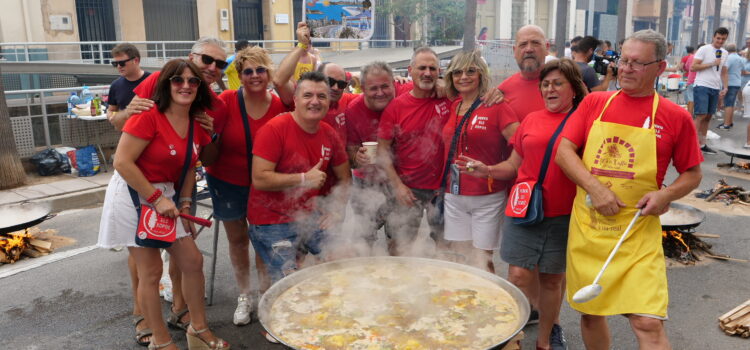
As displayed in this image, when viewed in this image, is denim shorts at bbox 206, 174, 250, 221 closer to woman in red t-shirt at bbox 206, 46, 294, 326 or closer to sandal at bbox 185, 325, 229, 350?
woman in red t-shirt at bbox 206, 46, 294, 326

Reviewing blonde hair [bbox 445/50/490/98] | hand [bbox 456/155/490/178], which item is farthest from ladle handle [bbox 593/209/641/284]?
blonde hair [bbox 445/50/490/98]

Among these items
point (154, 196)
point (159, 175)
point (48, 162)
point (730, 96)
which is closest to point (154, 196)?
point (154, 196)

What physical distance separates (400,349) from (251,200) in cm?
161

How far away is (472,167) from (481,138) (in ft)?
1.03

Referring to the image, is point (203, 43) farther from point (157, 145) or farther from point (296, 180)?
point (296, 180)

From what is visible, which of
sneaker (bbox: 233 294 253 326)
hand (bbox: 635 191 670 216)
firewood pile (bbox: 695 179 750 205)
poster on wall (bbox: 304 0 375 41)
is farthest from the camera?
firewood pile (bbox: 695 179 750 205)

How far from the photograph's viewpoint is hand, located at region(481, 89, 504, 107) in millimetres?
3725

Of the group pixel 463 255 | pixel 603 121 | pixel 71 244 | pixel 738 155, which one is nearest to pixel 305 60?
pixel 463 255

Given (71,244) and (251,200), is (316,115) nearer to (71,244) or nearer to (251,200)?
(251,200)

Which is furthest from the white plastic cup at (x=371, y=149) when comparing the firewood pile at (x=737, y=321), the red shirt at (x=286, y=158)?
the firewood pile at (x=737, y=321)

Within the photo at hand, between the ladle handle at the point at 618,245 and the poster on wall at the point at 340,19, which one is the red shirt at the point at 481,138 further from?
the poster on wall at the point at 340,19

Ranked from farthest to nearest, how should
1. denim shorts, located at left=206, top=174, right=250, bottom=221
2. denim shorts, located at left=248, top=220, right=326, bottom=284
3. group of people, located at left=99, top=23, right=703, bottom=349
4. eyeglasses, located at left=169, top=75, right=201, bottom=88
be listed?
denim shorts, located at left=206, top=174, right=250, bottom=221 < denim shorts, located at left=248, top=220, right=326, bottom=284 < eyeglasses, located at left=169, top=75, right=201, bottom=88 < group of people, located at left=99, top=23, right=703, bottom=349

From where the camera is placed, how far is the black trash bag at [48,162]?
8406 millimetres

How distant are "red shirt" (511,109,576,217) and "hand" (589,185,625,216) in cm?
39
